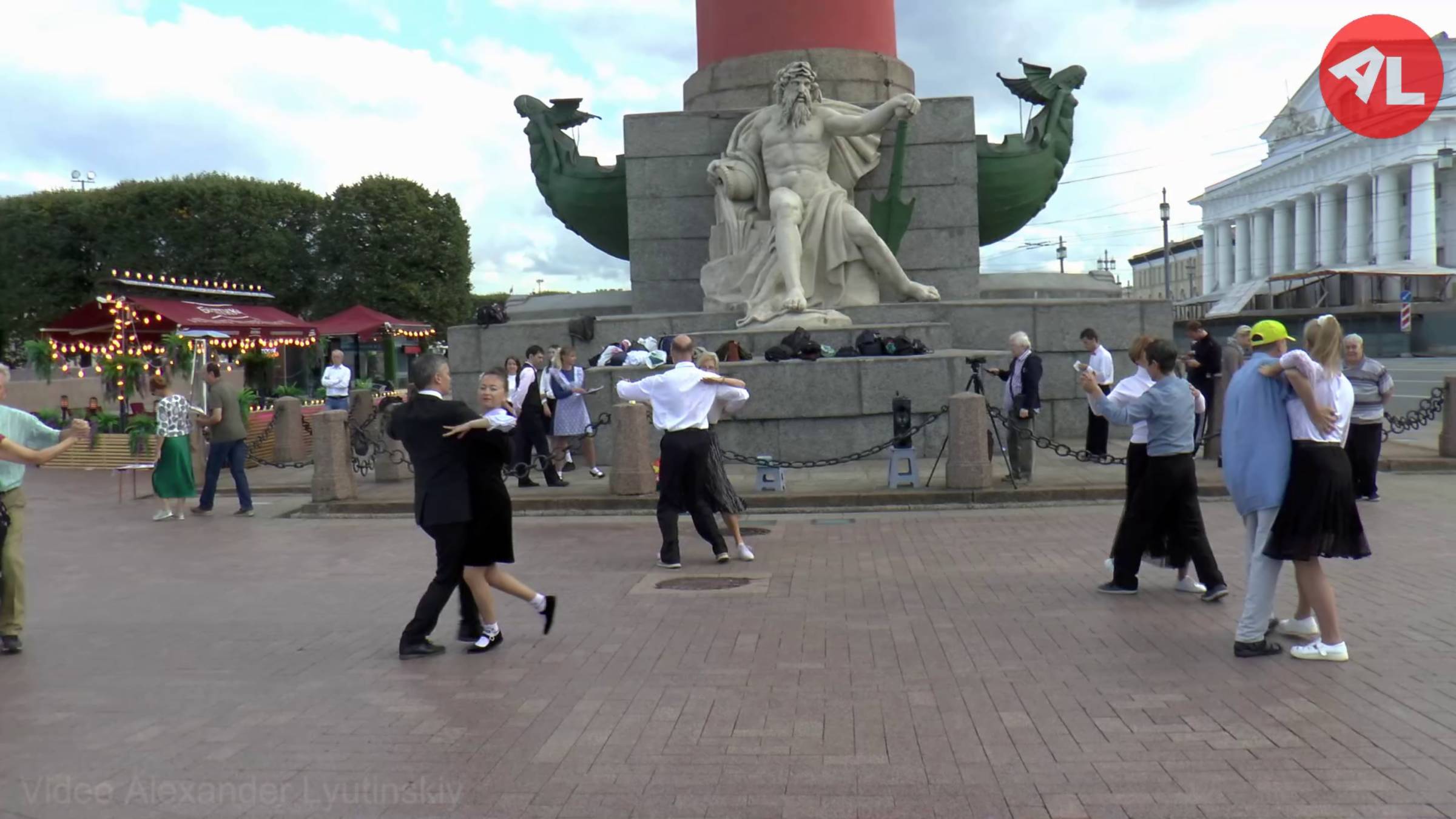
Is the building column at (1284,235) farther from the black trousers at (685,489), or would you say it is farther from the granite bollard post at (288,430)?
the black trousers at (685,489)

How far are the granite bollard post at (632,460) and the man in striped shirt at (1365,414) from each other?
647cm

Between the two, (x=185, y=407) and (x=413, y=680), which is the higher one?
(x=185, y=407)

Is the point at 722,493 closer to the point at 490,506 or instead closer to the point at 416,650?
the point at 490,506

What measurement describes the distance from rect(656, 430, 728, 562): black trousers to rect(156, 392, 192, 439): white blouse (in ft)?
21.6

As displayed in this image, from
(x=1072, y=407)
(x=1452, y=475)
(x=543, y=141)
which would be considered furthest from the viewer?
(x=543, y=141)

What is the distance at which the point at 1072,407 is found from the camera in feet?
53.2

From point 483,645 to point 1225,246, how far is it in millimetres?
84241

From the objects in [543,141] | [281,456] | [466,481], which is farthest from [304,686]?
[543,141]

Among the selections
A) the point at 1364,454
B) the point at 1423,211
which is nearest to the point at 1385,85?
the point at 1423,211

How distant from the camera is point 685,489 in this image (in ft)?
28.6

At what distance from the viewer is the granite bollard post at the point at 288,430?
59.9ft

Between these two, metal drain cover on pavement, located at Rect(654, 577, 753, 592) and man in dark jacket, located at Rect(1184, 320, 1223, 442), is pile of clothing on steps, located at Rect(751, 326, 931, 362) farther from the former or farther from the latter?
metal drain cover on pavement, located at Rect(654, 577, 753, 592)

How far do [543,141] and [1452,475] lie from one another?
45.8ft

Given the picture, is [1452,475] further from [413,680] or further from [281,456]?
[281,456]
